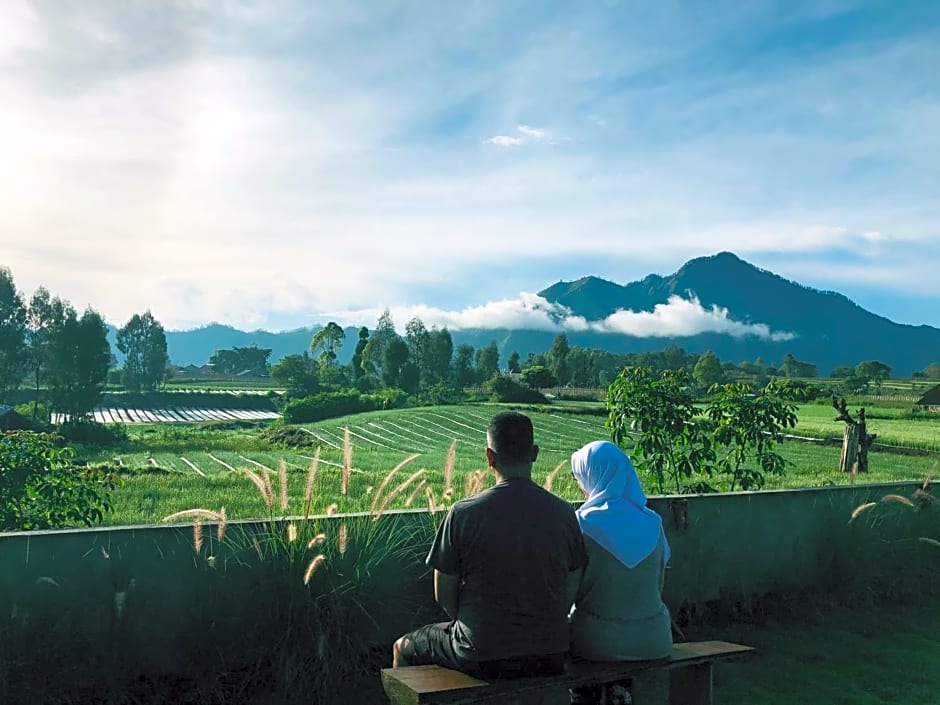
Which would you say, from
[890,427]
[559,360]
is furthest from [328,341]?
[890,427]

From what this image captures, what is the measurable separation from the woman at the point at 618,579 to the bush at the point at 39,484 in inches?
153

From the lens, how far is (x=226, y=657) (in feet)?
13.3

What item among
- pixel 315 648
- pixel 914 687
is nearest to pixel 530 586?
pixel 315 648

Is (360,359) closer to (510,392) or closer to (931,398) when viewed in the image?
(510,392)

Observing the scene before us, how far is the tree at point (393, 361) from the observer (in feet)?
292

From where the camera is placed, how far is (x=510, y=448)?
3285 mm

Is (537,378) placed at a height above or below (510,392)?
A: above

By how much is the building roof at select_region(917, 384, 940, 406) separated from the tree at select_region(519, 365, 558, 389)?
3035cm

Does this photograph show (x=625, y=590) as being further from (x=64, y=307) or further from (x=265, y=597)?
(x=64, y=307)

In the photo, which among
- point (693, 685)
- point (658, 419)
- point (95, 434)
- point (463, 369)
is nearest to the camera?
point (693, 685)

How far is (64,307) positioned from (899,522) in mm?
83813

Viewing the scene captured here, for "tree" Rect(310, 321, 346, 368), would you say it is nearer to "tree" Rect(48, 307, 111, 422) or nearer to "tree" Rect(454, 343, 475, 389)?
"tree" Rect(454, 343, 475, 389)

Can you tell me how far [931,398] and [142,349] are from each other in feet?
299

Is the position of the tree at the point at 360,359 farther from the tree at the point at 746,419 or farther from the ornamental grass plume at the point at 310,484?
the ornamental grass plume at the point at 310,484
